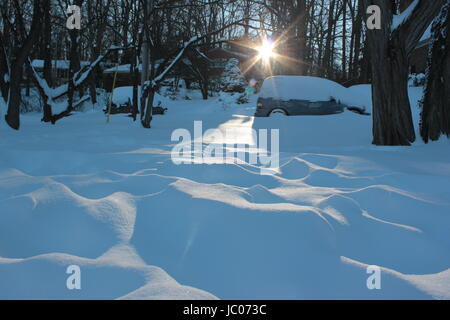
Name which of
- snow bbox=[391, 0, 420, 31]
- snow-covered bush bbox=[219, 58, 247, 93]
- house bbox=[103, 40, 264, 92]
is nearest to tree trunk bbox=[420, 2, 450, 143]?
snow bbox=[391, 0, 420, 31]

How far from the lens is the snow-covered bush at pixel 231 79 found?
2540cm

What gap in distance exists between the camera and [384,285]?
148cm

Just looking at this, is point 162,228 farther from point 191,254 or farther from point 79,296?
point 79,296

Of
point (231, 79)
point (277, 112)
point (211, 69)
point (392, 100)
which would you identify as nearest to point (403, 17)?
point (392, 100)

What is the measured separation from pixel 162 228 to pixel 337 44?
31852mm

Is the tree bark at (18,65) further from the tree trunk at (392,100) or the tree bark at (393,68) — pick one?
the tree trunk at (392,100)

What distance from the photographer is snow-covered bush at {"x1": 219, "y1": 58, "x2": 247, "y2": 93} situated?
25.4 metres

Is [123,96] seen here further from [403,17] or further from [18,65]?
[403,17]

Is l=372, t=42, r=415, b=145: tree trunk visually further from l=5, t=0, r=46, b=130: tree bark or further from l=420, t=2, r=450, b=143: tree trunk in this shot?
l=5, t=0, r=46, b=130: tree bark

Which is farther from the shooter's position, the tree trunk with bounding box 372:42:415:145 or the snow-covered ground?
the tree trunk with bounding box 372:42:415:145

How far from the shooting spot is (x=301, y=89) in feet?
32.6

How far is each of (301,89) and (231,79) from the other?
16.5m

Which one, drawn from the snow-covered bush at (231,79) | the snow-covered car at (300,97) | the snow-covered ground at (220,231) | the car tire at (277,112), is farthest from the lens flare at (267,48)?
the snow-covered ground at (220,231)
